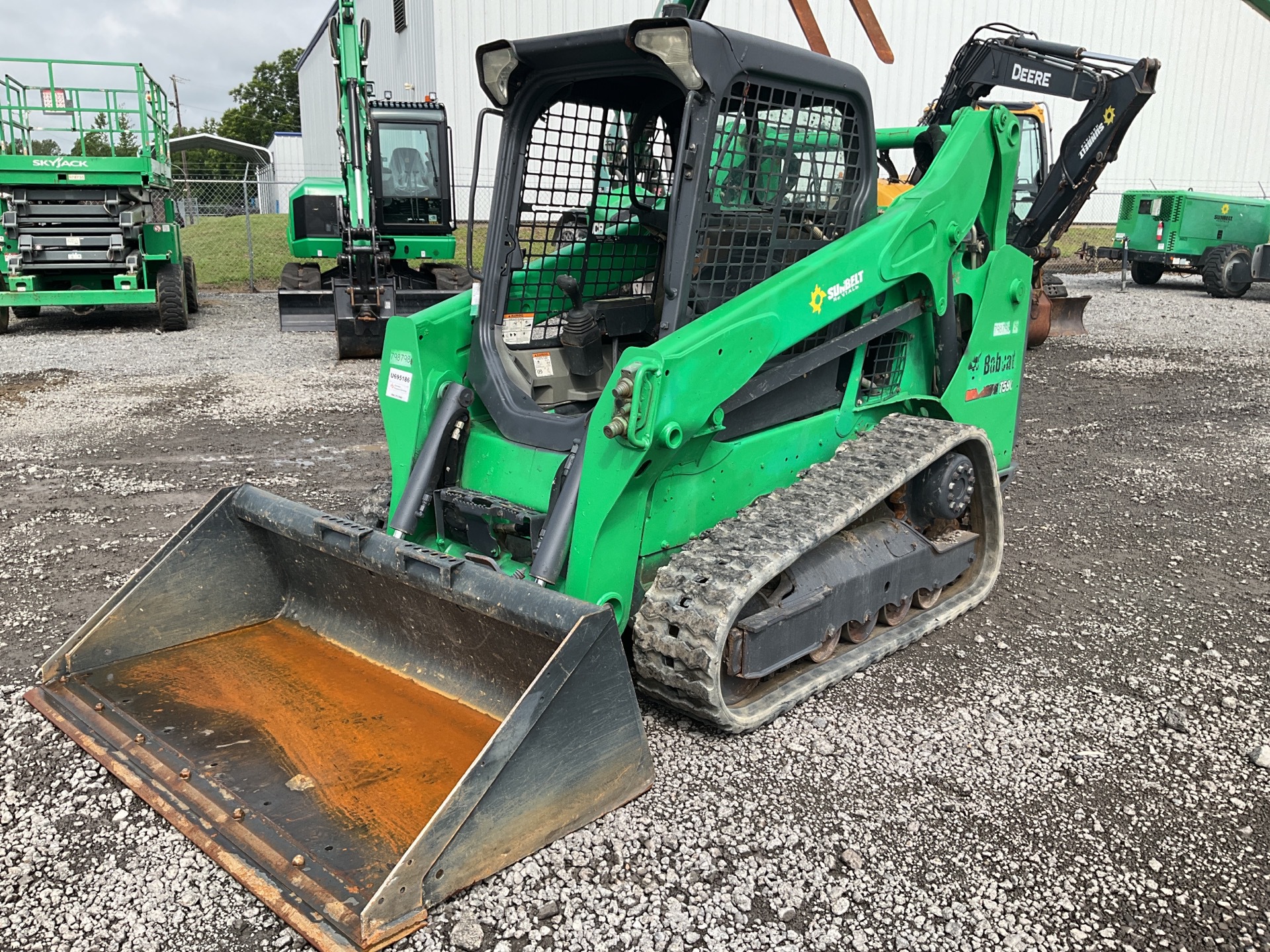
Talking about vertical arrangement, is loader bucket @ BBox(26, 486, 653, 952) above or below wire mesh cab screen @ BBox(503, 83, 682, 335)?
below

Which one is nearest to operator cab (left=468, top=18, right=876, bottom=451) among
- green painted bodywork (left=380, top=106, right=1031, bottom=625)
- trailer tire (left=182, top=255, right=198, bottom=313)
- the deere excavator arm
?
green painted bodywork (left=380, top=106, right=1031, bottom=625)

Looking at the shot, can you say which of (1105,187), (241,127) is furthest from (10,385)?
(241,127)

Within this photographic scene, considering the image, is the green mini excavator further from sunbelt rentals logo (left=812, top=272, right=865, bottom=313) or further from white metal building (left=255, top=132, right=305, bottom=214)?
white metal building (left=255, top=132, right=305, bottom=214)

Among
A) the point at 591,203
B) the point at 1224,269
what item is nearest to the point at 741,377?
the point at 591,203

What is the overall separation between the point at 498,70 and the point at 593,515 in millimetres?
1712

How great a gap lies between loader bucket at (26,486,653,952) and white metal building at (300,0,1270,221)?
53.4 feet

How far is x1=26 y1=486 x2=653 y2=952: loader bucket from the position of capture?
8.45 feet

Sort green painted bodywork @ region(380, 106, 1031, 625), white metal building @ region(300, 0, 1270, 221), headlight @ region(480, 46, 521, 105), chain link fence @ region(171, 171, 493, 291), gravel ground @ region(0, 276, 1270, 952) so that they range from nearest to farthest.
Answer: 1. gravel ground @ region(0, 276, 1270, 952)
2. green painted bodywork @ region(380, 106, 1031, 625)
3. headlight @ region(480, 46, 521, 105)
4. chain link fence @ region(171, 171, 493, 291)
5. white metal building @ region(300, 0, 1270, 221)

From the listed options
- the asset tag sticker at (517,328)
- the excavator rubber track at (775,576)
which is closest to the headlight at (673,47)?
the asset tag sticker at (517,328)

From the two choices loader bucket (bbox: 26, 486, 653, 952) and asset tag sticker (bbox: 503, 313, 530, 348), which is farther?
asset tag sticker (bbox: 503, 313, 530, 348)

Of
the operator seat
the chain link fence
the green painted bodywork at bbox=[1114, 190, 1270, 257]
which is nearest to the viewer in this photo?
the operator seat

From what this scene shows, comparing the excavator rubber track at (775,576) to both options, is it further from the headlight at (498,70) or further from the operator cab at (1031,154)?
the operator cab at (1031,154)

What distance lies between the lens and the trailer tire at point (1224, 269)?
650 inches

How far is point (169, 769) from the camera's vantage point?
3029mm
